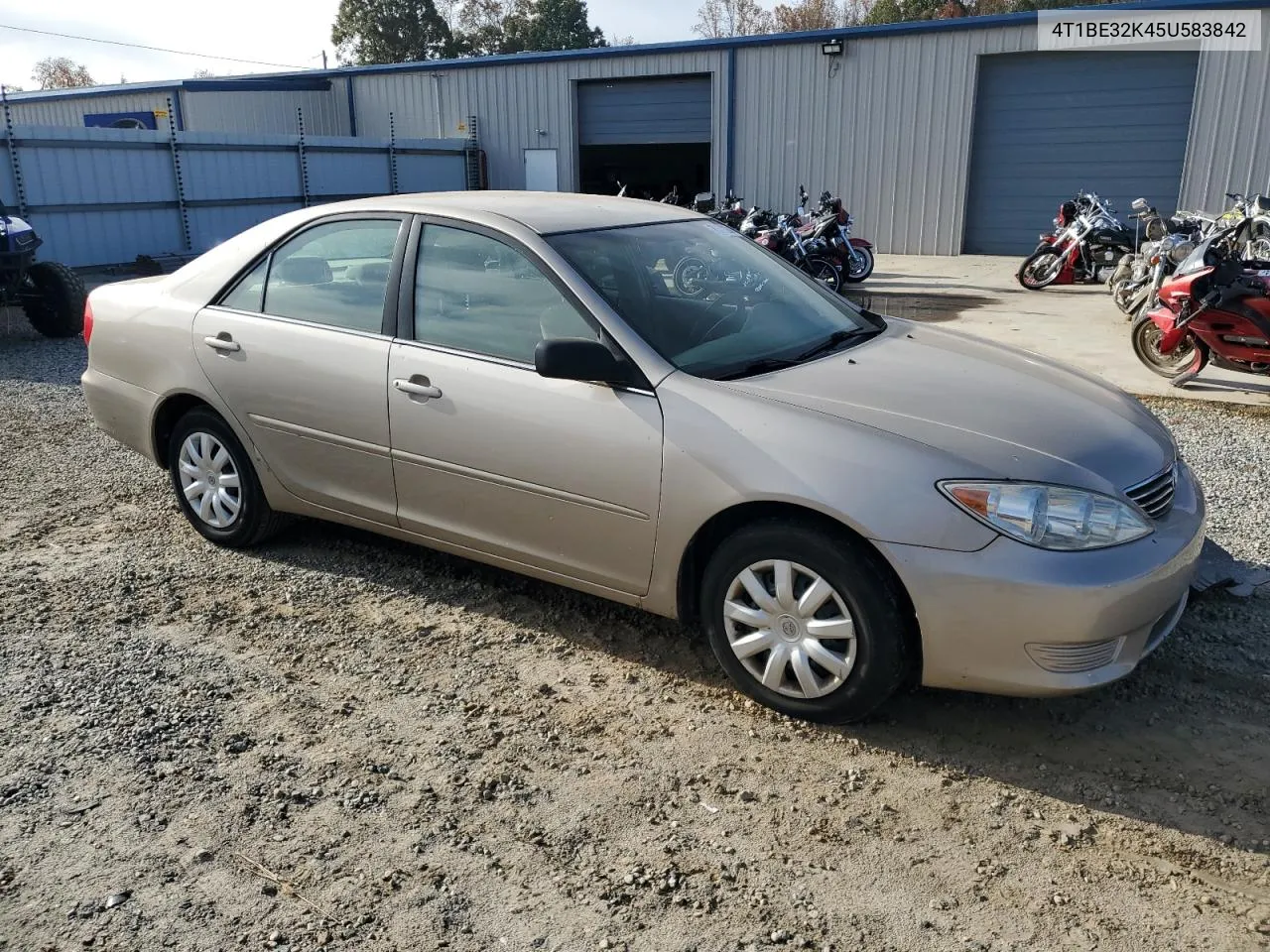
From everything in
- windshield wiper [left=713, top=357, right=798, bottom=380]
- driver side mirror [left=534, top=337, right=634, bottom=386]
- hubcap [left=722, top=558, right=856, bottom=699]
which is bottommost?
hubcap [left=722, top=558, right=856, bottom=699]

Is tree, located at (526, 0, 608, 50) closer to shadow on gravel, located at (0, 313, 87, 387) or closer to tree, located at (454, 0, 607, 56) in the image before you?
tree, located at (454, 0, 607, 56)

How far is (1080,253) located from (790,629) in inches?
508

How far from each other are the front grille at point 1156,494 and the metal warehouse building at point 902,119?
16.5 metres

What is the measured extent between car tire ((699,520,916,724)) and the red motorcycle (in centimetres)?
596

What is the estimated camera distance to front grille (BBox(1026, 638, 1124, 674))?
2.84 m

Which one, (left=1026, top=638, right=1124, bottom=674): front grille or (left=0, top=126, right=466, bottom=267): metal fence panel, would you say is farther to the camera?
(left=0, top=126, right=466, bottom=267): metal fence panel

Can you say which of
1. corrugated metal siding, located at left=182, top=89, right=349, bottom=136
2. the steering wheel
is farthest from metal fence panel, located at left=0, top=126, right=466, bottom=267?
the steering wheel

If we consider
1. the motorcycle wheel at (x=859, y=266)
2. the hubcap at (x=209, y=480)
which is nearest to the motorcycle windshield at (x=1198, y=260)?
the motorcycle wheel at (x=859, y=266)

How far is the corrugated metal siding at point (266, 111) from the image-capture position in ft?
86.4

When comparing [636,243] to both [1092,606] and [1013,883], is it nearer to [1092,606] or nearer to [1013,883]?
[1092,606]

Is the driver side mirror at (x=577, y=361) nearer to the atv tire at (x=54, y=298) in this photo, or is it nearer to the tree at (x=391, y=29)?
the atv tire at (x=54, y=298)

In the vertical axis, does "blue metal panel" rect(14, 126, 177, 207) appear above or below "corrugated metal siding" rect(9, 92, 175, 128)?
below

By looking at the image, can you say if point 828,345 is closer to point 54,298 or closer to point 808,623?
point 808,623

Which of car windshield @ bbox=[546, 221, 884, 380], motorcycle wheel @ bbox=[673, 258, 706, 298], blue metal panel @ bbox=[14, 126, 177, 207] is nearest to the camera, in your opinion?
car windshield @ bbox=[546, 221, 884, 380]
